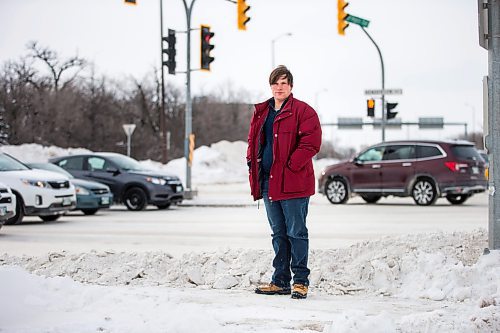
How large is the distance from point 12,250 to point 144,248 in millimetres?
1815

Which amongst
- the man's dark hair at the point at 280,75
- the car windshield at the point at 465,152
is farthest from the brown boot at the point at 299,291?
the car windshield at the point at 465,152

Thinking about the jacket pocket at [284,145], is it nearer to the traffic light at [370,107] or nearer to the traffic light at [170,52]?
the traffic light at [170,52]

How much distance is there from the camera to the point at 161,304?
19.4ft

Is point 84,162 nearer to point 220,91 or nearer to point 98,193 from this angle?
point 98,193

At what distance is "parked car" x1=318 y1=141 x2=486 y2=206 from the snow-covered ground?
12.6 meters

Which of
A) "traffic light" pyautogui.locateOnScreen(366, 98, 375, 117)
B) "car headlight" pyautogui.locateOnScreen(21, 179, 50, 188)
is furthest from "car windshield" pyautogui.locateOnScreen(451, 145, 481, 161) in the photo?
"traffic light" pyautogui.locateOnScreen(366, 98, 375, 117)

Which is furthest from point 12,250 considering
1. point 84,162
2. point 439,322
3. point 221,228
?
point 84,162

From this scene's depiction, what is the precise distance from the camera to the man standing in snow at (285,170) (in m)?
6.94

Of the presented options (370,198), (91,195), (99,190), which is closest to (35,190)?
(91,195)

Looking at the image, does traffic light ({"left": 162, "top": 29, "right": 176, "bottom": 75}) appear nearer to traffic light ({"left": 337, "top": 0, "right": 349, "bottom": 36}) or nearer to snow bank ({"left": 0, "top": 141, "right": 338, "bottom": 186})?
traffic light ({"left": 337, "top": 0, "right": 349, "bottom": 36})

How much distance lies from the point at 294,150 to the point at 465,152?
1573 centimetres

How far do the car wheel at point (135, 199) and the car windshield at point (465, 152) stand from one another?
27.2 feet

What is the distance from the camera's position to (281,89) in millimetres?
7105

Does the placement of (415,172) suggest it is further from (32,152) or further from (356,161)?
(32,152)
